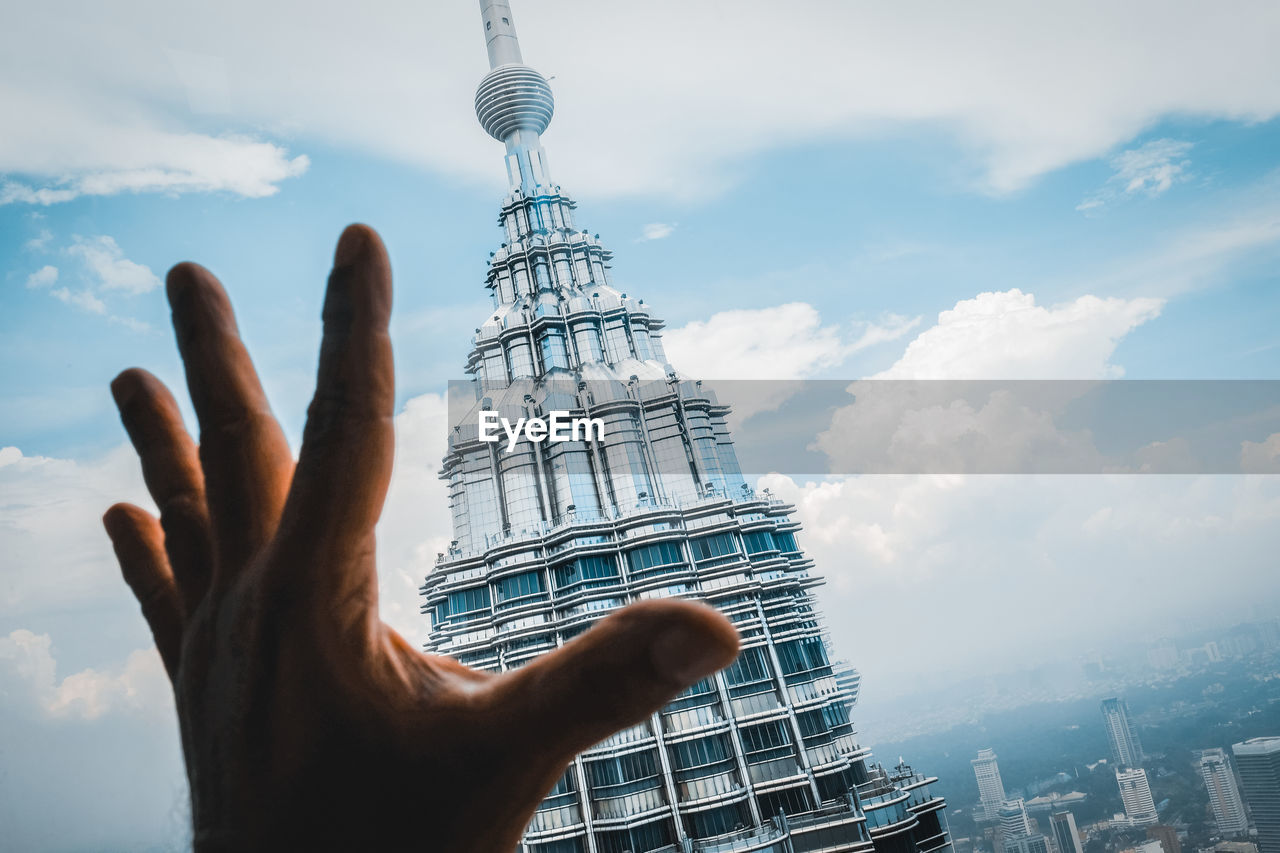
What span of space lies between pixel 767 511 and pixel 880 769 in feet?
35.5

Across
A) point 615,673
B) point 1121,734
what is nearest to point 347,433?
point 615,673

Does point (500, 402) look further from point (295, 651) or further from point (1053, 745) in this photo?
point (1053, 745)

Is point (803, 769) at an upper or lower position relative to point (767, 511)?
lower

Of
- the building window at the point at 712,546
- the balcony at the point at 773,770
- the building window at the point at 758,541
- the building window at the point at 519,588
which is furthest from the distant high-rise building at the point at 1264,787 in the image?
the building window at the point at 519,588

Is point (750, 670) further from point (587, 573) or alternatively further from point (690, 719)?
point (587, 573)

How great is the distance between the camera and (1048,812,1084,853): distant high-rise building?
36.6 metres

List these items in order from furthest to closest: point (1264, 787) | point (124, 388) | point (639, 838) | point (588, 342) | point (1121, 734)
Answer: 1. point (1121, 734)
2. point (588, 342)
3. point (1264, 787)
4. point (639, 838)
5. point (124, 388)

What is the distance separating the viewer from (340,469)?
120 inches

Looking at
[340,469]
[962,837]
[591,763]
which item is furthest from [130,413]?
[962,837]

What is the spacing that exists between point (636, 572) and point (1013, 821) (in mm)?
23750

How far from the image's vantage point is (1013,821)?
38.5 m

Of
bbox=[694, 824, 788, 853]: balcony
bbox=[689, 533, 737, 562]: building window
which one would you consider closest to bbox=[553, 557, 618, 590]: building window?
bbox=[689, 533, 737, 562]: building window

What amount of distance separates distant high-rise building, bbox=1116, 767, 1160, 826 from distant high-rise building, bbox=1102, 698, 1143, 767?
2203mm

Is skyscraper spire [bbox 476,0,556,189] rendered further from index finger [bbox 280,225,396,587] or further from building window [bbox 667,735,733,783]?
index finger [bbox 280,225,396,587]
